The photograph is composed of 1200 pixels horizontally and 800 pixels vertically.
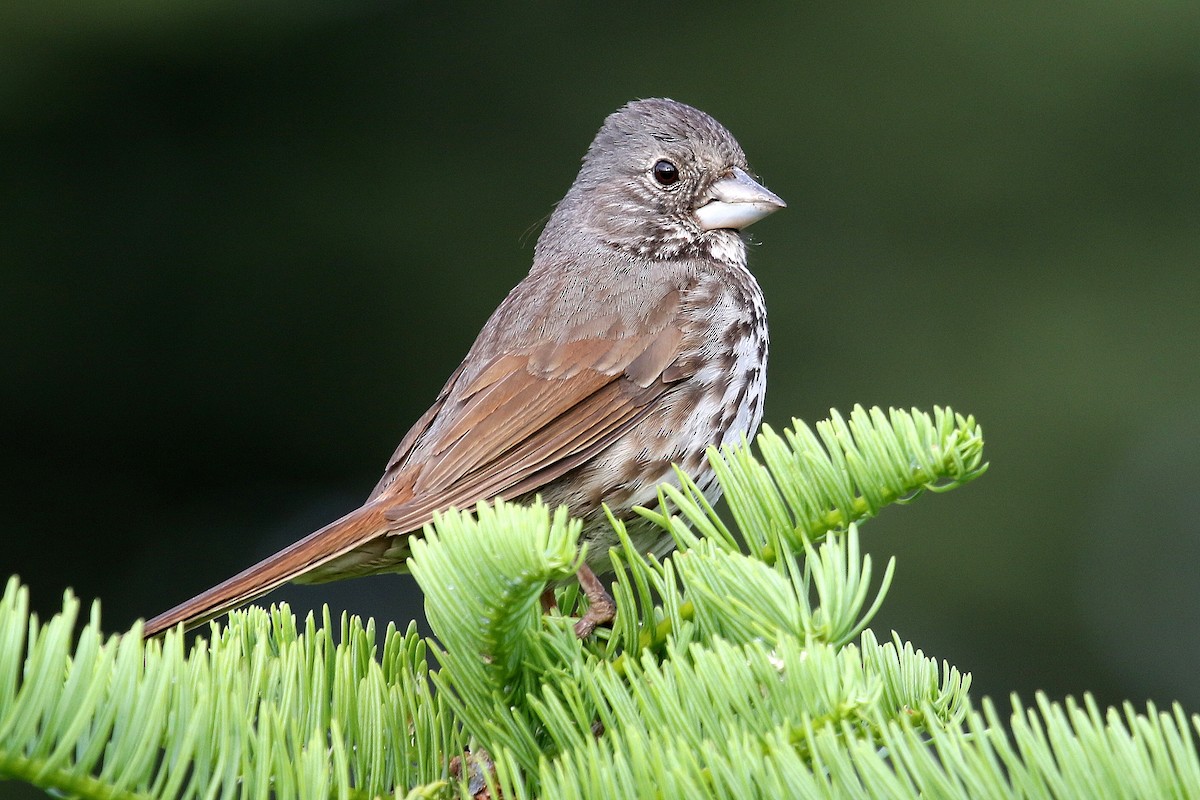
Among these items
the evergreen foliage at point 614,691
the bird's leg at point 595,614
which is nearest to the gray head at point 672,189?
the bird's leg at point 595,614

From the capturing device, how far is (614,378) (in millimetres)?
3080

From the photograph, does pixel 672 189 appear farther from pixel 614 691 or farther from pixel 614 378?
pixel 614 691

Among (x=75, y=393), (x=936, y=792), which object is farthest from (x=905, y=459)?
(x=75, y=393)

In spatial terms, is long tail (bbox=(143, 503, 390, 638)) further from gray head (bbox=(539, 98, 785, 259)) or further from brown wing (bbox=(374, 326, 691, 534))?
gray head (bbox=(539, 98, 785, 259))

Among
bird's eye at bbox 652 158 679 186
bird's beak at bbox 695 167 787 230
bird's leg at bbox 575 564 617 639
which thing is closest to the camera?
bird's leg at bbox 575 564 617 639

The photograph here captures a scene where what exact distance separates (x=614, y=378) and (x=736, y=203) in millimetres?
830

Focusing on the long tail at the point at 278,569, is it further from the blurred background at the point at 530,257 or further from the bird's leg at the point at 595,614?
the blurred background at the point at 530,257

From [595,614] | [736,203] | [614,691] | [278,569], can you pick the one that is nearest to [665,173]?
[736,203]

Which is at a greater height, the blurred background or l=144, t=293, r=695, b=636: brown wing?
the blurred background

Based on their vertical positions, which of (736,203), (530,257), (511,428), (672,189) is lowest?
(511,428)

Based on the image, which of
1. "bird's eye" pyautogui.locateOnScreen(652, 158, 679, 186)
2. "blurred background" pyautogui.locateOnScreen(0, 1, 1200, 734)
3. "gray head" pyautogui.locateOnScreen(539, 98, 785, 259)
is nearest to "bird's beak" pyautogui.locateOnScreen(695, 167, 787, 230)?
"gray head" pyautogui.locateOnScreen(539, 98, 785, 259)

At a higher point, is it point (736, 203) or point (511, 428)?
point (736, 203)

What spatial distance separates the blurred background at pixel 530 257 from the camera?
4.22 m

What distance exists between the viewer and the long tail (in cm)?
215
